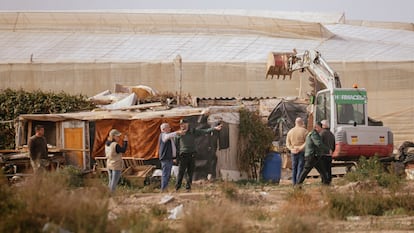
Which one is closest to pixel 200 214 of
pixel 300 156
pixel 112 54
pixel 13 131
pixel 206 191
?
pixel 206 191

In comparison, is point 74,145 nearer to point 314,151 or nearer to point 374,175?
point 314,151

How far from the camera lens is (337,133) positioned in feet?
75.0

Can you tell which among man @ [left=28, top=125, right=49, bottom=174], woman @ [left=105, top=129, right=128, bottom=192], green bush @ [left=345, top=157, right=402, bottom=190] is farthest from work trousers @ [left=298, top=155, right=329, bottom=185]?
man @ [left=28, top=125, right=49, bottom=174]

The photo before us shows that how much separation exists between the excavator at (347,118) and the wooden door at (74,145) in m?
6.38

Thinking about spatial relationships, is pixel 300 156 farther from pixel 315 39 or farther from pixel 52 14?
pixel 52 14

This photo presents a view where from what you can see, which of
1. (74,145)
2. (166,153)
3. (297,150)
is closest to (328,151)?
(297,150)

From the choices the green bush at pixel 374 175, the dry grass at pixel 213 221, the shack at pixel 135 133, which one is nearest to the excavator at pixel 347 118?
the green bush at pixel 374 175

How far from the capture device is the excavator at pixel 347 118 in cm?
2280

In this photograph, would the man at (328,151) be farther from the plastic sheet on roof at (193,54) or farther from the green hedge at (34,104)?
the plastic sheet on roof at (193,54)

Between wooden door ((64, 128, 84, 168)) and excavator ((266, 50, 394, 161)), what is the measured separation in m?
6.38

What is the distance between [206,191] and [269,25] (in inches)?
1056

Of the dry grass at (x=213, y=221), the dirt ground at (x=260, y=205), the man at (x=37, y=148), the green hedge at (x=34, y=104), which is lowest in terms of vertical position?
the dirt ground at (x=260, y=205)

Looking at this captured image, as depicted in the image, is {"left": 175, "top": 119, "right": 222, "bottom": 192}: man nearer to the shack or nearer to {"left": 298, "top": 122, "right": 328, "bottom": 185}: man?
{"left": 298, "top": 122, "right": 328, "bottom": 185}: man

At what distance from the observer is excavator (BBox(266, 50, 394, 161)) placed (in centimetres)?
2280
